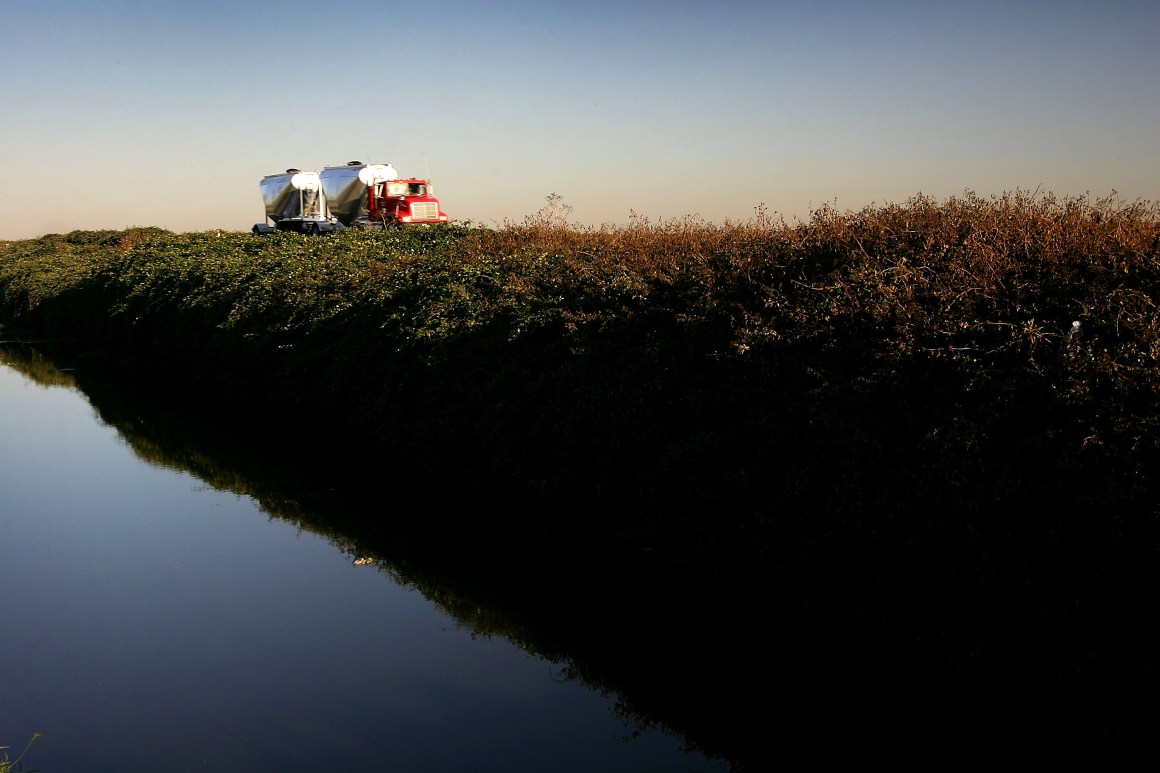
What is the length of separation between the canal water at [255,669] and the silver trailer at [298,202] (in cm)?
2409

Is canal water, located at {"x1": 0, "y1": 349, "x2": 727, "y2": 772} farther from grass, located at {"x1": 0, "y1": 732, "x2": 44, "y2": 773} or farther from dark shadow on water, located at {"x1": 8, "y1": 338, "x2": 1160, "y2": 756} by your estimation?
dark shadow on water, located at {"x1": 8, "y1": 338, "x2": 1160, "y2": 756}

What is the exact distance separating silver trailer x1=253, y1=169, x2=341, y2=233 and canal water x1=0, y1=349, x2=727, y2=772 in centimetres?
2409

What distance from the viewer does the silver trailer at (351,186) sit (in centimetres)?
3247

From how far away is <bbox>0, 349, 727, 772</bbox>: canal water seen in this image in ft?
19.0

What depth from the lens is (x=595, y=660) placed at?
6977 millimetres

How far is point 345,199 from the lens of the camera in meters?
33.2

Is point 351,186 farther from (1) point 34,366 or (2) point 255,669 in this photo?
(2) point 255,669

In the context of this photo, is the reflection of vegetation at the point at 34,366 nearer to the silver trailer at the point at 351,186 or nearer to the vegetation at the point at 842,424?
the silver trailer at the point at 351,186

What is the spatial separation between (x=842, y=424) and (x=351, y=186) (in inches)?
1128

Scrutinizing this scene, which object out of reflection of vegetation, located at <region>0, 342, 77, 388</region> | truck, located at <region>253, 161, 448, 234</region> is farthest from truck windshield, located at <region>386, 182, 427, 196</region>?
reflection of vegetation, located at <region>0, 342, 77, 388</region>

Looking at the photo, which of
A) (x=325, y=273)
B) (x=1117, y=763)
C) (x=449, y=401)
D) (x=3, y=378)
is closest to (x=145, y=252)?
(x=3, y=378)

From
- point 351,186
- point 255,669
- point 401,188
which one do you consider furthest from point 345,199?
point 255,669

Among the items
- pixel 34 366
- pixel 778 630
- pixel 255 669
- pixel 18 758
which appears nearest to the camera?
pixel 18 758

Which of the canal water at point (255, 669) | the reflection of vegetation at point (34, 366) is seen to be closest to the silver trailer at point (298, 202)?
the reflection of vegetation at point (34, 366)
